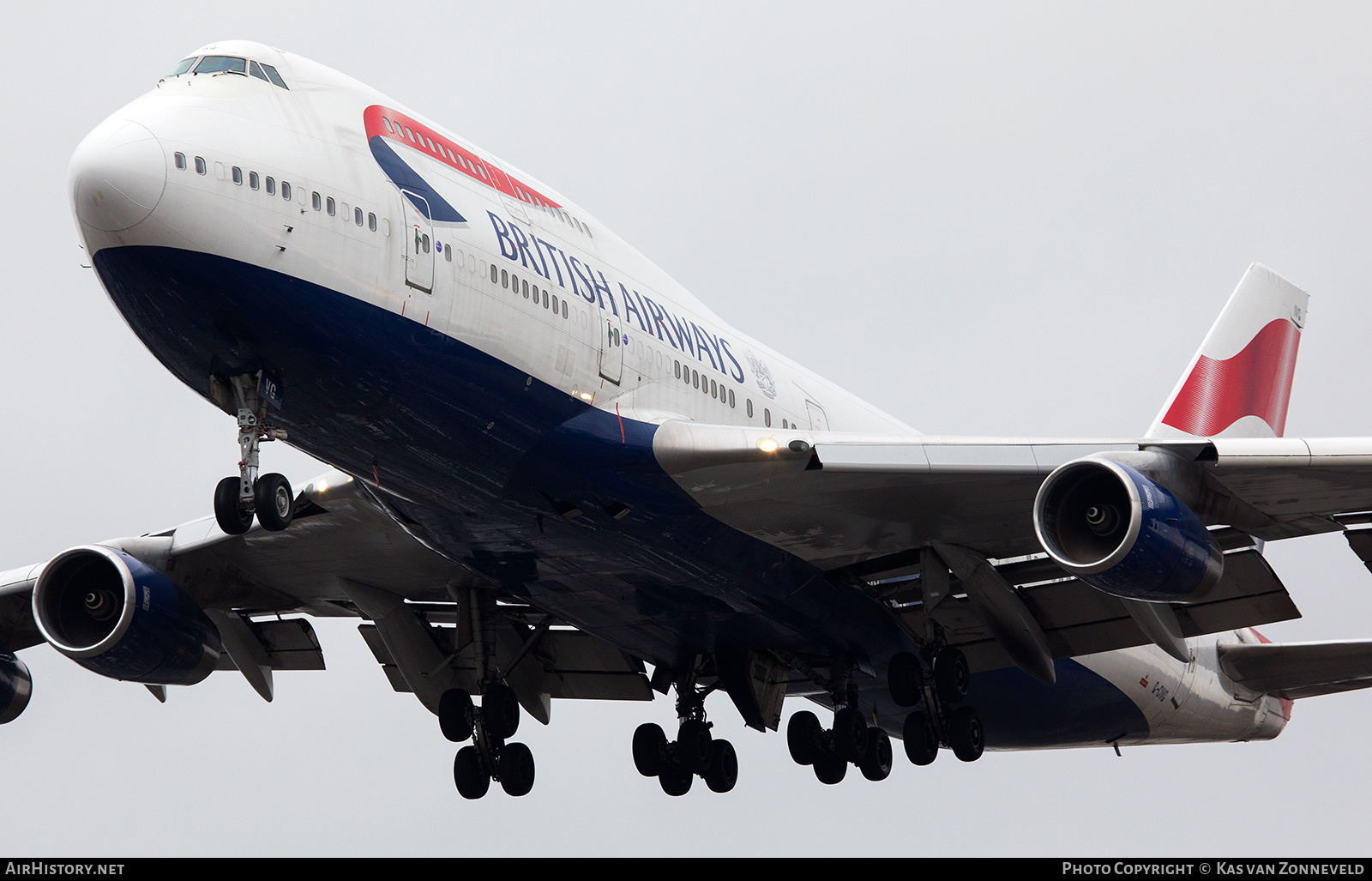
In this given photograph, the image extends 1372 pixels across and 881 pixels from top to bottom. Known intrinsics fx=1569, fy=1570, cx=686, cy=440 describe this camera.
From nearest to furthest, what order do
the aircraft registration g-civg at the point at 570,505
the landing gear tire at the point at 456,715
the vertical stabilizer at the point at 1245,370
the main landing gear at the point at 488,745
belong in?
the aircraft registration g-civg at the point at 570,505 < the main landing gear at the point at 488,745 < the landing gear tire at the point at 456,715 < the vertical stabilizer at the point at 1245,370

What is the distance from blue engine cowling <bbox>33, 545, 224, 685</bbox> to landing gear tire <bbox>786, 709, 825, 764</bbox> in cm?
927

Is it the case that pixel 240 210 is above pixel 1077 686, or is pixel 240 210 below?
above

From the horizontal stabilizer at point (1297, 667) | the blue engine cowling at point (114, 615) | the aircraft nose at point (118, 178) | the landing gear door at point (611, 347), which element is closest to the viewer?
the aircraft nose at point (118, 178)

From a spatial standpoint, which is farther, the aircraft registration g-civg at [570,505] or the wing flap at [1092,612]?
the wing flap at [1092,612]

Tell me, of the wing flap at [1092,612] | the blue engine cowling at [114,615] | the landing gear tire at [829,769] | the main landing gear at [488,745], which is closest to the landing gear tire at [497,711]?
the main landing gear at [488,745]

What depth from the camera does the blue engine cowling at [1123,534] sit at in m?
17.2

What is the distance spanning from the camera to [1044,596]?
23047mm

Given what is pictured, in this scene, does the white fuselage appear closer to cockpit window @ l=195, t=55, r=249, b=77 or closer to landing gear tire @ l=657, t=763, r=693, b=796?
cockpit window @ l=195, t=55, r=249, b=77

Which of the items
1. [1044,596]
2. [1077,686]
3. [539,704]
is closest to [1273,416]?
[1077,686]

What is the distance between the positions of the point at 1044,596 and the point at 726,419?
5.94 meters

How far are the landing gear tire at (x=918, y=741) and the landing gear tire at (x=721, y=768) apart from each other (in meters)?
3.01

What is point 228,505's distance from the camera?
51.3 feet

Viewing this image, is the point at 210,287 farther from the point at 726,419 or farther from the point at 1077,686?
the point at 1077,686

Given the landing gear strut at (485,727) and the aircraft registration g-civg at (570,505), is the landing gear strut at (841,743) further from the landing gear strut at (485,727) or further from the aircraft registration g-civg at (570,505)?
the landing gear strut at (485,727)
